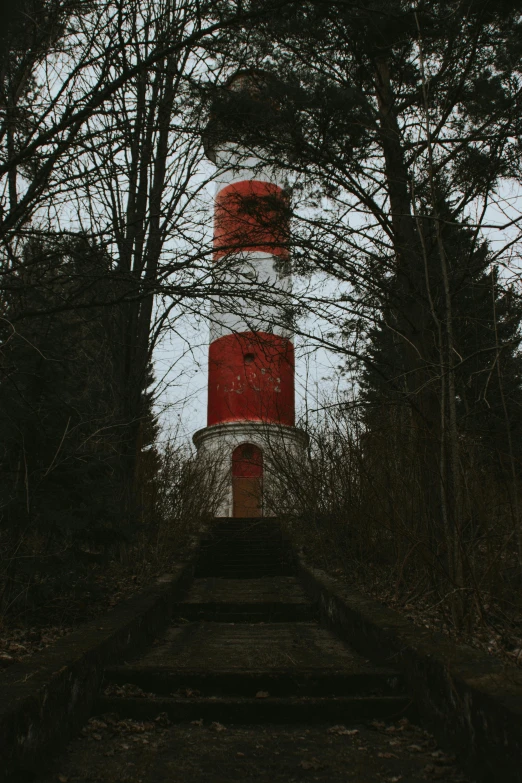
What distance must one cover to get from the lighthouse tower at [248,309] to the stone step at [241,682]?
8.14 ft

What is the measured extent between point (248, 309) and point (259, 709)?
13.6 feet

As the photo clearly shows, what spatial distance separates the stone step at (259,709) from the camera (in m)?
3.56

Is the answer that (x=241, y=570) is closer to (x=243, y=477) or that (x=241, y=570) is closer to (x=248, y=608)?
(x=248, y=608)

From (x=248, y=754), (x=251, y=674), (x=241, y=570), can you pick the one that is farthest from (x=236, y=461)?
(x=248, y=754)

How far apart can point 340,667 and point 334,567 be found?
3681 millimetres

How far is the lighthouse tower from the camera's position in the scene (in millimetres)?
5461

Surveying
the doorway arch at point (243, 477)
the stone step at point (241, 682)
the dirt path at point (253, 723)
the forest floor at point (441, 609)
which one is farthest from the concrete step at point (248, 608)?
the doorway arch at point (243, 477)

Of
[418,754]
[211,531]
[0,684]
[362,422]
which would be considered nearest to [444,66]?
[362,422]

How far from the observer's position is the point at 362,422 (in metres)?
7.58

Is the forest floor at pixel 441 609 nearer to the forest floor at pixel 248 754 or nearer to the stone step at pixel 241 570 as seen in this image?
the forest floor at pixel 248 754

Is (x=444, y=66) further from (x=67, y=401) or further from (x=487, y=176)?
(x=67, y=401)

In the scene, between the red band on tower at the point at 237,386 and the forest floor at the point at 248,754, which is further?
the red band on tower at the point at 237,386

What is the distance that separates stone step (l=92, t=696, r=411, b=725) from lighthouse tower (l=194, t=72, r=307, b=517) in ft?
8.54

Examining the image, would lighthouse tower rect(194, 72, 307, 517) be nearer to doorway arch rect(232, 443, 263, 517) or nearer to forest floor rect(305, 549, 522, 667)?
doorway arch rect(232, 443, 263, 517)
